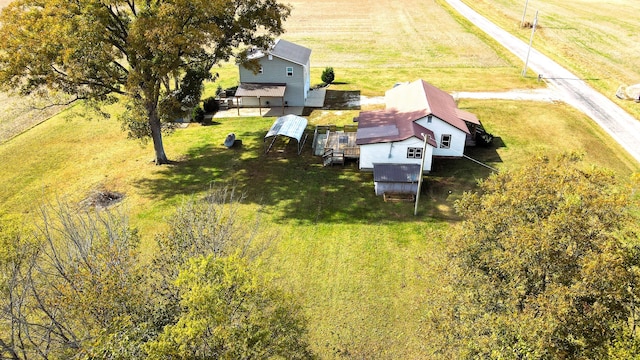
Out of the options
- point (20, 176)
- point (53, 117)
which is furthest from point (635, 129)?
point (53, 117)

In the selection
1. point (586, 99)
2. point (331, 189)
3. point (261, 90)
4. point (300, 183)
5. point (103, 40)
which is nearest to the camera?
point (103, 40)

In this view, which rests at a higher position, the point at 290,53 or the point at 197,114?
the point at 290,53

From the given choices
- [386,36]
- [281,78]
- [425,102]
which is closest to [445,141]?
[425,102]

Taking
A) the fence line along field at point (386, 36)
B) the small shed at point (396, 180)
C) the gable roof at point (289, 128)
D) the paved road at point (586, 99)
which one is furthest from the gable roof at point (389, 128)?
the fence line along field at point (386, 36)

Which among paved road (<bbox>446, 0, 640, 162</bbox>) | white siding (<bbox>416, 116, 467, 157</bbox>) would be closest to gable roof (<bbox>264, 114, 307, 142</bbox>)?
white siding (<bbox>416, 116, 467, 157</bbox>)

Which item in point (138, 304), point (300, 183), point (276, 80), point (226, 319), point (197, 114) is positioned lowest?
point (300, 183)

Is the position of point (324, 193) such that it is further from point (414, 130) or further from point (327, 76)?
point (327, 76)

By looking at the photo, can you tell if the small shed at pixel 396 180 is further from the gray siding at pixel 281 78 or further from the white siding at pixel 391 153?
the gray siding at pixel 281 78
